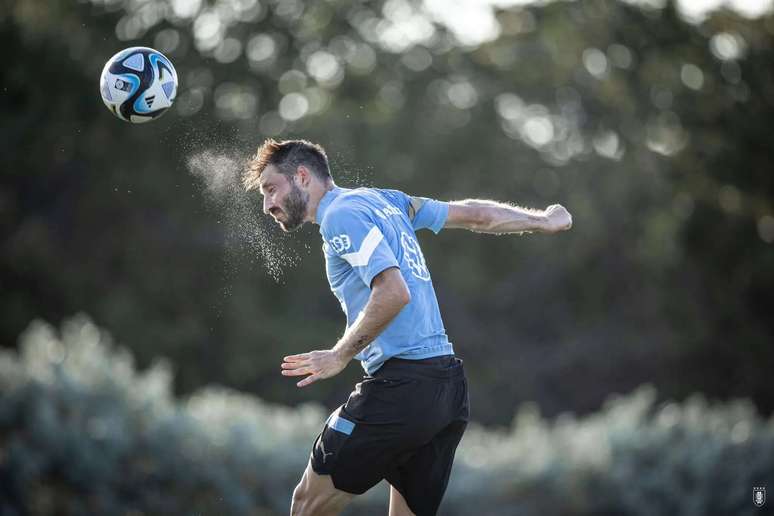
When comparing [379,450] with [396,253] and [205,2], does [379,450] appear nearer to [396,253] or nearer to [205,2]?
[396,253]

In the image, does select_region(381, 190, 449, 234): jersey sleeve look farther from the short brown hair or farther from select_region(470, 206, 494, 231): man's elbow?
the short brown hair

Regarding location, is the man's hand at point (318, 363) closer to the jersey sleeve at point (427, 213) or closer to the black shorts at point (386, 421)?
the black shorts at point (386, 421)

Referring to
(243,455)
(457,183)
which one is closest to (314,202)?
(243,455)

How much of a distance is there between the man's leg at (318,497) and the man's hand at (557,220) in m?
1.89

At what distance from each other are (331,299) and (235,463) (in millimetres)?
15507

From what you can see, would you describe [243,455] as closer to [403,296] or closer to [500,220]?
[500,220]

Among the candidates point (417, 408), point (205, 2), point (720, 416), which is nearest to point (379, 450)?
point (417, 408)

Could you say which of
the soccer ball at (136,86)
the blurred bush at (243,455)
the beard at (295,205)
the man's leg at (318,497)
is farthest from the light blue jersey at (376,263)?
the blurred bush at (243,455)

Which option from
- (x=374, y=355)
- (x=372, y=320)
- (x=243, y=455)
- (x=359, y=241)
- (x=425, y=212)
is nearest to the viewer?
(x=372, y=320)

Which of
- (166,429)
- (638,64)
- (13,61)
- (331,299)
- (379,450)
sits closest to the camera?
(379,450)

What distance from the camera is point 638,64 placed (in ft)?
92.9

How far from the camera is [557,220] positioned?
19.9ft

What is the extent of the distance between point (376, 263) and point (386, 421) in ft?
2.58

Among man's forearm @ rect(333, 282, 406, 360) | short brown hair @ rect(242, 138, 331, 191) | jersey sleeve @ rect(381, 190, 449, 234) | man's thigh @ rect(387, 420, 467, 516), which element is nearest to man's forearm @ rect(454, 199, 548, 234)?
jersey sleeve @ rect(381, 190, 449, 234)
